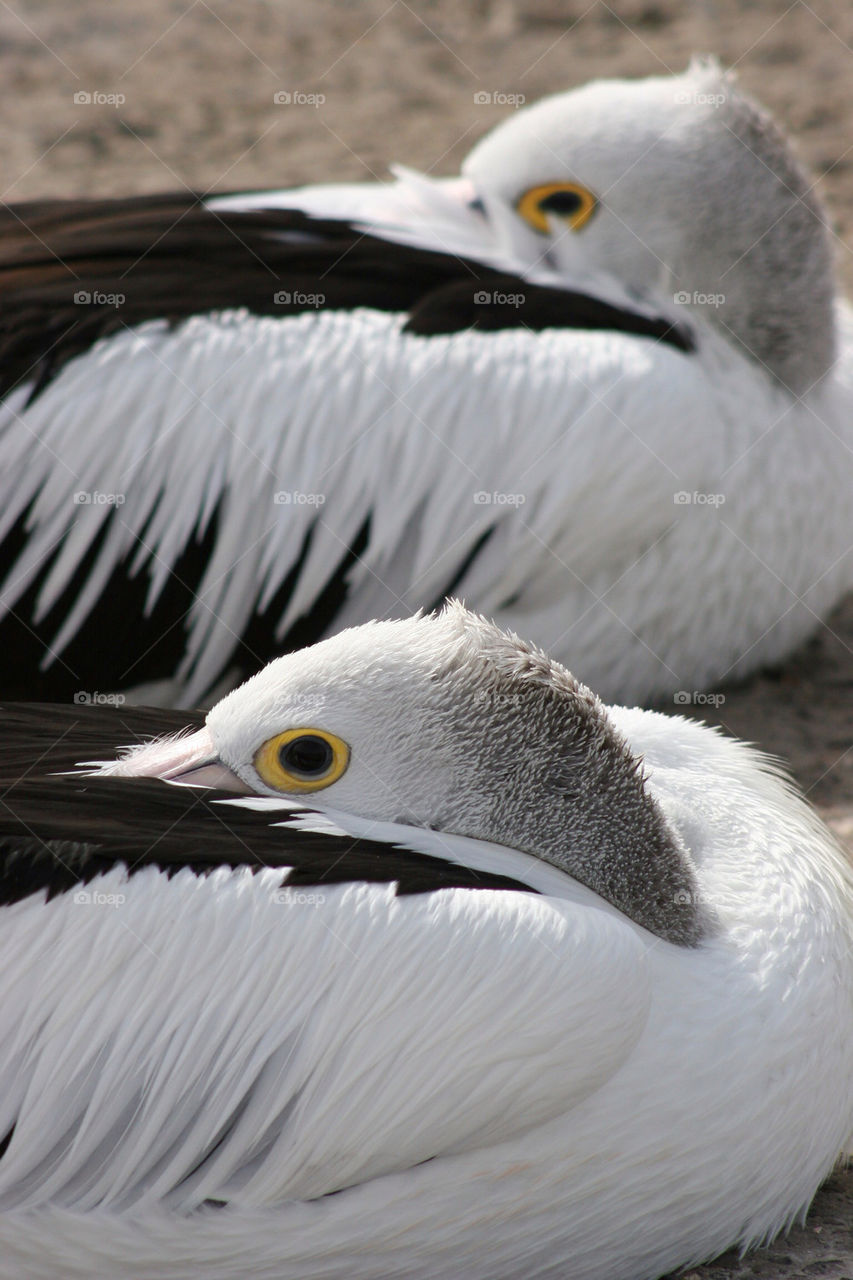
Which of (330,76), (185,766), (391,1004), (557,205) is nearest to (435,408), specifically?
(557,205)

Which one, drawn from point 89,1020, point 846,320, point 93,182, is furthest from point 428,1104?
point 93,182

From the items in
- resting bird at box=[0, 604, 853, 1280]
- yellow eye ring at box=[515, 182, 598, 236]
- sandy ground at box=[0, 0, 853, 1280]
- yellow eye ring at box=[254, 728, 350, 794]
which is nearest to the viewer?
resting bird at box=[0, 604, 853, 1280]

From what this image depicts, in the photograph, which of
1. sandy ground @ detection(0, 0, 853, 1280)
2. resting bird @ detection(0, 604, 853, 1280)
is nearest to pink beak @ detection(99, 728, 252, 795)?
resting bird @ detection(0, 604, 853, 1280)

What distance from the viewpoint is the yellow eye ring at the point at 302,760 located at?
2166mm

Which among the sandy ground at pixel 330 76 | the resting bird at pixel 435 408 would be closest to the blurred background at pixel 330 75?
the sandy ground at pixel 330 76

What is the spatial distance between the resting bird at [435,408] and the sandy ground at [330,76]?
191 cm

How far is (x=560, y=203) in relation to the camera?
12.0 feet

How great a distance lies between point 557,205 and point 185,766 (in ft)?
6.33

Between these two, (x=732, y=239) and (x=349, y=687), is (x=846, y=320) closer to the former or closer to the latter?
(x=732, y=239)

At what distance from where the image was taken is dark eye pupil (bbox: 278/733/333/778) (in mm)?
2166

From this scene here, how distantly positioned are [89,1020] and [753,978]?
0.85m

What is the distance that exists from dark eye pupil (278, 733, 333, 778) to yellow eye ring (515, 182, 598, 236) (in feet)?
6.11

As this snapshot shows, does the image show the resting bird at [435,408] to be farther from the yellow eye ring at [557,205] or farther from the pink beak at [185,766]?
the pink beak at [185,766]

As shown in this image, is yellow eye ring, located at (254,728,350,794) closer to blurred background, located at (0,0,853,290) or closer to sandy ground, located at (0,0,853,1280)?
sandy ground, located at (0,0,853,1280)
